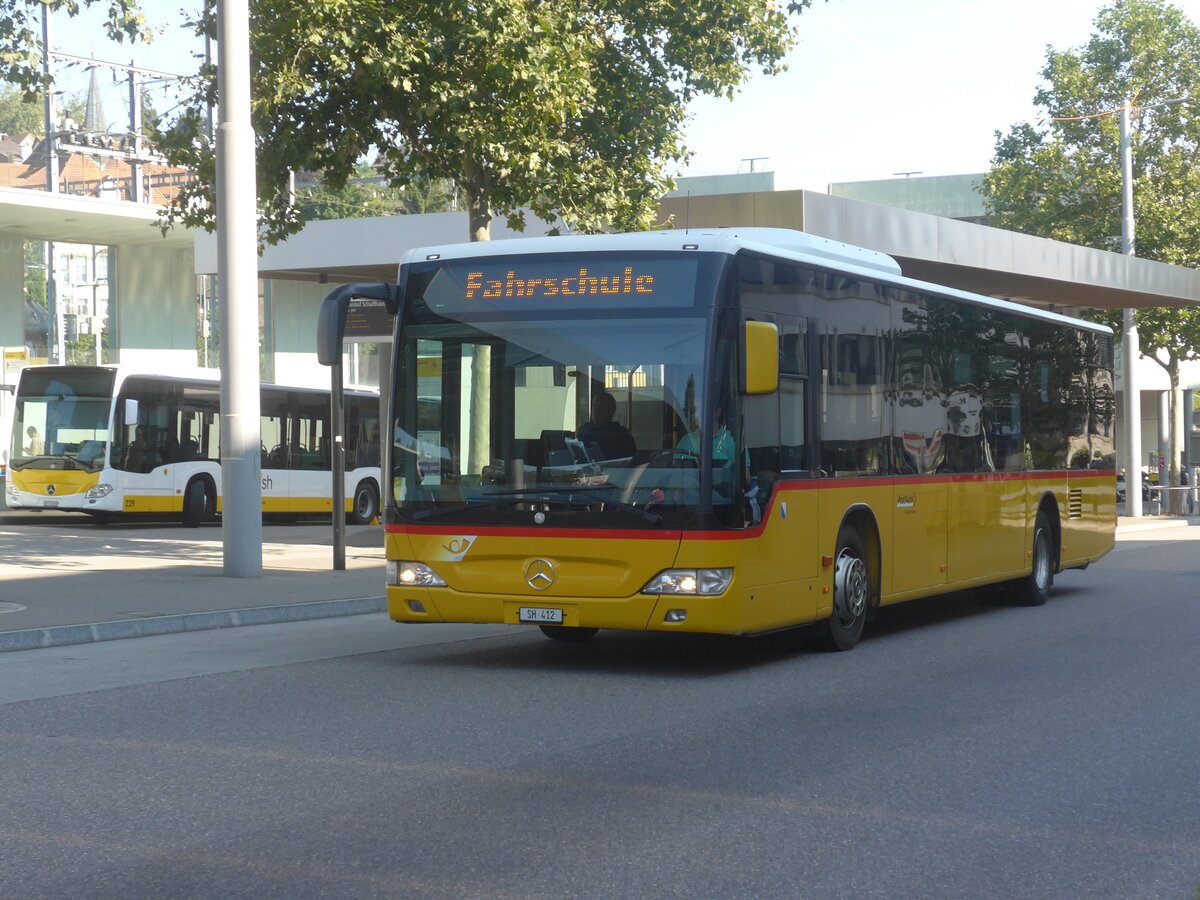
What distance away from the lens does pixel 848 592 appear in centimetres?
1175

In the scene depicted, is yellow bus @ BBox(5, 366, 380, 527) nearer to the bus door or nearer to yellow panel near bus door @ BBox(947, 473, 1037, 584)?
yellow panel near bus door @ BBox(947, 473, 1037, 584)

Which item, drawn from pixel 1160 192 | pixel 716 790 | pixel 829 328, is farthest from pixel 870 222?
pixel 1160 192

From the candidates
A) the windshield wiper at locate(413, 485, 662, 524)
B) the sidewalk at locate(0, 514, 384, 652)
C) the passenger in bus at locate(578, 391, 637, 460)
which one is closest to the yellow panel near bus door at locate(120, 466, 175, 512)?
the sidewalk at locate(0, 514, 384, 652)

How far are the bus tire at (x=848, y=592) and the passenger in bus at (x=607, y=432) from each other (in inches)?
86.3

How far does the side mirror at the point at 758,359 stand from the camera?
33.0 feet

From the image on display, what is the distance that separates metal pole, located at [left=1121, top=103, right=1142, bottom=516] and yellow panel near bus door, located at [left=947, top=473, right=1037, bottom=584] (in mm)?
20736

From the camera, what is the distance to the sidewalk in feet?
42.3

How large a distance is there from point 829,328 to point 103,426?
814 inches

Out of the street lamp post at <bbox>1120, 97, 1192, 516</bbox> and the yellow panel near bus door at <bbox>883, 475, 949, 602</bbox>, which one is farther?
the street lamp post at <bbox>1120, 97, 1192, 516</bbox>

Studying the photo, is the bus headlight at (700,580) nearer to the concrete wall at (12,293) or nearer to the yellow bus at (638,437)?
the yellow bus at (638,437)

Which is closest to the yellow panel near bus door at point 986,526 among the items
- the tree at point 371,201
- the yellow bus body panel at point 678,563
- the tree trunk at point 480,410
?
the yellow bus body panel at point 678,563

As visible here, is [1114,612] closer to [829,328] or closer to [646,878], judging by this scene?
[829,328]

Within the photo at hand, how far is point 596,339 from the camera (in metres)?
10.2

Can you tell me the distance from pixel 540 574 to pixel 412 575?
1.00 metres
